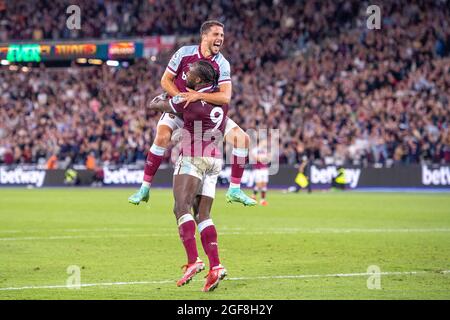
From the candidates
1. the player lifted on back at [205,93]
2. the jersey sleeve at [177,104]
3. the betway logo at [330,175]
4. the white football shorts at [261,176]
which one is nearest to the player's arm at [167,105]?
the jersey sleeve at [177,104]

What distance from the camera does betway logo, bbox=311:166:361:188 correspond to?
36.7 metres

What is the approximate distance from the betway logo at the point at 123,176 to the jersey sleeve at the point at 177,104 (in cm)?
2963

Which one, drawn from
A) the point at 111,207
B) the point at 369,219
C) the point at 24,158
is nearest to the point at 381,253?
the point at 369,219

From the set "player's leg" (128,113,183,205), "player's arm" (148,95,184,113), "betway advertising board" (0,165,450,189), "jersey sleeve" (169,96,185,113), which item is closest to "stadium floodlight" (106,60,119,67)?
"betway advertising board" (0,165,450,189)

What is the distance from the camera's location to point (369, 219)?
70.3ft

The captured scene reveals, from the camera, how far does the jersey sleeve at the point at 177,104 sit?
405 inches

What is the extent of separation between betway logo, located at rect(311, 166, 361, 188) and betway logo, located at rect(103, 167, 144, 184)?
8093mm

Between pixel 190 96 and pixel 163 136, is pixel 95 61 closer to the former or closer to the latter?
pixel 163 136

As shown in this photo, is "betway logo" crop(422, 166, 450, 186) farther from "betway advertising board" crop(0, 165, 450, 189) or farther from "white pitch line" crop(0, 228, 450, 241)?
"white pitch line" crop(0, 228, 450, 241)

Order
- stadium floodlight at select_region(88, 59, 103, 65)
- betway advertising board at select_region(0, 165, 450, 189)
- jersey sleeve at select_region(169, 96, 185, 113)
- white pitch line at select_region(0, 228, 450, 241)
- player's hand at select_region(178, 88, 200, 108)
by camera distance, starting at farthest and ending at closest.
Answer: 1. stadium floodlight at select_region(88, 59, 103, 65)
2. betway advertising board at select_region(0, 165, 450, 189)
3. white pitch line at select_region(0, 228, 450, 241)
4. jersey sleeve at select_region(169, 96, 185, 113)
5. player's hand at select_region(178, 88, 200, 108)

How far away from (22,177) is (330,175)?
588 inches

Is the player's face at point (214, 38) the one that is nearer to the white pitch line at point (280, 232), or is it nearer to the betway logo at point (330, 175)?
the white pitch line at point (280, 232)

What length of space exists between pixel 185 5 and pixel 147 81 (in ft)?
15.6

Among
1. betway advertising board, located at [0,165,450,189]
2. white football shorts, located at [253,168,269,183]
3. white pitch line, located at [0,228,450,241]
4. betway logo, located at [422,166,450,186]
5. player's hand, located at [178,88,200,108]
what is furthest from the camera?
betway advertising board, located at [0,165,450,189]
